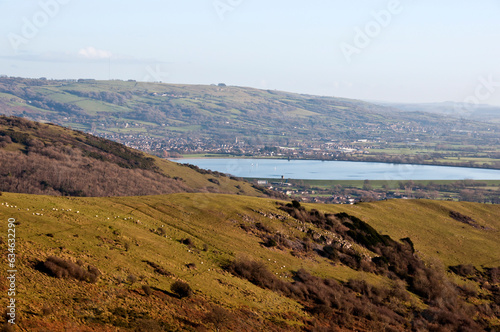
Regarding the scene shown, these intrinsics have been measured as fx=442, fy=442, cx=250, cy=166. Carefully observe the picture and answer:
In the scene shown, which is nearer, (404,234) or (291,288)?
(291,288)

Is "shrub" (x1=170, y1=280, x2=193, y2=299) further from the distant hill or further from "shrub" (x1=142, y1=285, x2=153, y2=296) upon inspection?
the distant hill

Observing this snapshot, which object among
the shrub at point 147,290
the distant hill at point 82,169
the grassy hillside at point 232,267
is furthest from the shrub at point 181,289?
the distant hill at point 82,169

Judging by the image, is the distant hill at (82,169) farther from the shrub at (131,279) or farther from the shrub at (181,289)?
the shrub at (181,289)

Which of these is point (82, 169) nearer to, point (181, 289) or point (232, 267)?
point (232, 267)

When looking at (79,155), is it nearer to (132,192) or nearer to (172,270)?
(132,192)

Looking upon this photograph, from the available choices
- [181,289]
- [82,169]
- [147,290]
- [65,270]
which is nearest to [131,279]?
[147,290]

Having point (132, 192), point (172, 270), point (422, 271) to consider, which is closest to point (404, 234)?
point (422, 271)
